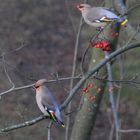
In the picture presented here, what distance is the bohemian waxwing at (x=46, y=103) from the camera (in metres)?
5.17

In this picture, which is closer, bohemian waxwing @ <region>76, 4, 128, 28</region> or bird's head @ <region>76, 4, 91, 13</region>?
bohemian waxwing @ <region>76, 4, 128, 28</region>

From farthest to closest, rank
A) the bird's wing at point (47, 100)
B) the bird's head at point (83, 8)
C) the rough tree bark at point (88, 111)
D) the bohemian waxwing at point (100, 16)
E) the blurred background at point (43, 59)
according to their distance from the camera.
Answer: the blurred background at point (43, 59)
the bird's head at point (83, 8)
the rough tree bark at point (88, 111)
the bird's wing at point (47, 100)
the bohemian waxwing at point (100, 16)

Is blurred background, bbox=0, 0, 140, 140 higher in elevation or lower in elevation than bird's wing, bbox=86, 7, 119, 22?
lower

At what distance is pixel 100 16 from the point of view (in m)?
5.86

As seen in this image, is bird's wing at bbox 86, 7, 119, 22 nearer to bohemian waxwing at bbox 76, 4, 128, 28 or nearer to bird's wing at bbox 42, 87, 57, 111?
bohemian waxwing at bbox 76, 4, 128, 28

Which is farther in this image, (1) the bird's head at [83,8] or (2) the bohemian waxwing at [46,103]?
(1) the bird's head at [83,8]

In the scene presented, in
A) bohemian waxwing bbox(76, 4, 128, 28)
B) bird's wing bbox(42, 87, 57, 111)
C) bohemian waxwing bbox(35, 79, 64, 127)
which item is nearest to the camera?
bohemian waxwing bbox(35, 79, 64, 127)

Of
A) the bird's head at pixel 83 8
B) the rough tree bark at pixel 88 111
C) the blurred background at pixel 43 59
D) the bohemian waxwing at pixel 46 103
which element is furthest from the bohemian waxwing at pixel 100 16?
the blurred background at pixel 43 59

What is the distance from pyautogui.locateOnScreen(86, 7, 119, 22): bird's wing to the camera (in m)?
5.43

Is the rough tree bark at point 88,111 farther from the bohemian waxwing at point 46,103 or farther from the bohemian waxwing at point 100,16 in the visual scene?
the bohemian waxwing at point 46,103

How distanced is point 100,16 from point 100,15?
0.02 meters

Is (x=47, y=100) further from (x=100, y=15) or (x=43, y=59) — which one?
(x=43, y=59)

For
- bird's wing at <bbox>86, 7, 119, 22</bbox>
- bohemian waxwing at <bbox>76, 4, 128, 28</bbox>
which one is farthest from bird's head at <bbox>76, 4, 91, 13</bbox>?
bird's wing at <bbox>86, 7, 119, 22</bbox>

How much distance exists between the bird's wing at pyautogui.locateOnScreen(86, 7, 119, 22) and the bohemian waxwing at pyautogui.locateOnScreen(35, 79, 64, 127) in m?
0.76
